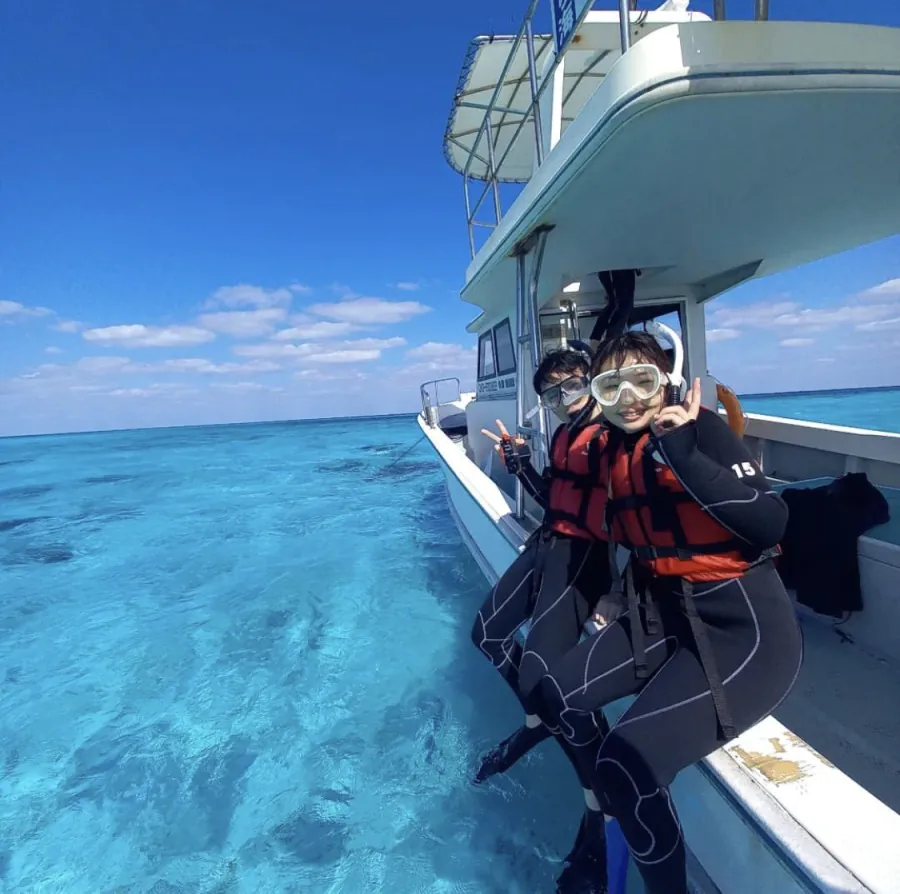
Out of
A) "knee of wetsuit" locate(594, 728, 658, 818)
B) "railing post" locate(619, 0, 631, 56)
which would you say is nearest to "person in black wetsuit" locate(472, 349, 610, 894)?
"knee of wetsuit" locate(594, 728, 658, 818)

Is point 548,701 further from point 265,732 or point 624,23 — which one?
point 265,732

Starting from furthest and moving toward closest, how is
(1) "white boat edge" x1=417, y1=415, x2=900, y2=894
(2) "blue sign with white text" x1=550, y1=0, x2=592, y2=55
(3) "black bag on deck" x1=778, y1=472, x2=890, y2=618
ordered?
(3) "black bag on deck" x1=778, y1=472, x2=890, y2=618 < (2) "blue sign with white text" x1=550, y1=0, x2=592, y2=55 < (1) "white boat edge" x1=417, y1=415, x2=900, y2=894

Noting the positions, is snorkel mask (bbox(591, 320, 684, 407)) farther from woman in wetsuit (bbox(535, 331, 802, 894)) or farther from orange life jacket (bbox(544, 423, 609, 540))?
orange life jacket (bbox(544, 423, 609, 540))

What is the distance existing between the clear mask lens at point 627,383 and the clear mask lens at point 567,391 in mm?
718

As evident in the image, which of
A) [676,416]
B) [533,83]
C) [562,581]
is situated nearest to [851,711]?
[562,581]

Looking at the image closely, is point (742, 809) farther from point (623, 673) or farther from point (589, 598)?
point (589, 598)

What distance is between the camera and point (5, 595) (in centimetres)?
664

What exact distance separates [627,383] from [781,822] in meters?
1.16

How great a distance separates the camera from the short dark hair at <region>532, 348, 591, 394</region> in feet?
7.75

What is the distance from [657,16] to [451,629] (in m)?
4.99

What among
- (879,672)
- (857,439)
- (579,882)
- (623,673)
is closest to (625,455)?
(623,673)

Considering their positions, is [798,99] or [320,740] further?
[320,740]

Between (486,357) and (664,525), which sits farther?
(486,357)

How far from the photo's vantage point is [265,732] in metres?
3.55
